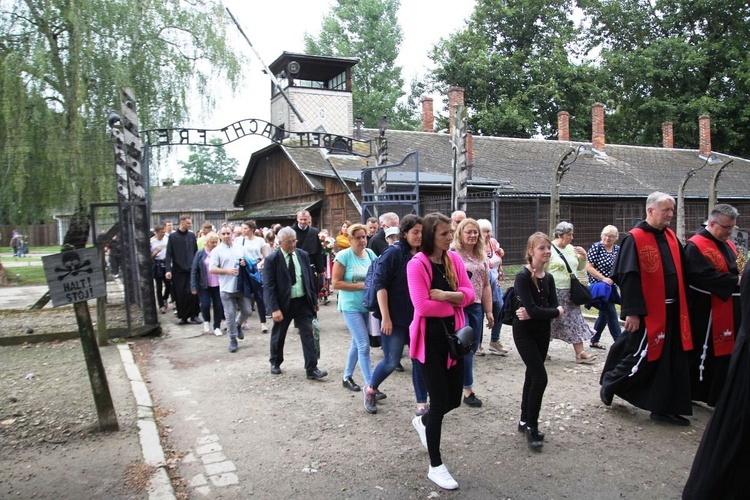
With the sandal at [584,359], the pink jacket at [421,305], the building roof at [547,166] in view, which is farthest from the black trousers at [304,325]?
the building roof at [547,166]

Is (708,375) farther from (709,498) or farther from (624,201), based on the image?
(624,201)

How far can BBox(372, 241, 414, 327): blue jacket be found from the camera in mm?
5148

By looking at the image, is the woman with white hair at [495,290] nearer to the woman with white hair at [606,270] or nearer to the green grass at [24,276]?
the woman with white hair at [606,270]

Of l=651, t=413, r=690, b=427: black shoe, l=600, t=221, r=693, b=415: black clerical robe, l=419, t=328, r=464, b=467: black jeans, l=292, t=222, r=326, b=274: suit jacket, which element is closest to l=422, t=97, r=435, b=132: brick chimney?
l=292, t=222, r=326, b=274: suit jacket

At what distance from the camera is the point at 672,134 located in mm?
36969

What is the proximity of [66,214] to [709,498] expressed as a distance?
44.0 feet

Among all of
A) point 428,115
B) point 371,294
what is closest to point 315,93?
point 428,115

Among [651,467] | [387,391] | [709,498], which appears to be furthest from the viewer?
[387,391]

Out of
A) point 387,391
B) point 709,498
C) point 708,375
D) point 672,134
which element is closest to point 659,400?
point 708,375

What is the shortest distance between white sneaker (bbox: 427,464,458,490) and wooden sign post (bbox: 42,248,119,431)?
2.93 metres

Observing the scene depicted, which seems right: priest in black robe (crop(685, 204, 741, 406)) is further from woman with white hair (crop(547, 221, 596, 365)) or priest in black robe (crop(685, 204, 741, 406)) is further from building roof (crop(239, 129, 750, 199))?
building roof (crop(239, 129, 750, 199))

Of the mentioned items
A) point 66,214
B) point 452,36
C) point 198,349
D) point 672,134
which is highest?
point 452,36

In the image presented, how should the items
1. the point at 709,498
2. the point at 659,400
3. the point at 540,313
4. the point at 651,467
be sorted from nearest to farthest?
the point at 709,498 < the point at 651,467 < the point at 540,313 < the point at 659,400

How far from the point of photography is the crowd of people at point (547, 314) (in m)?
4.07
